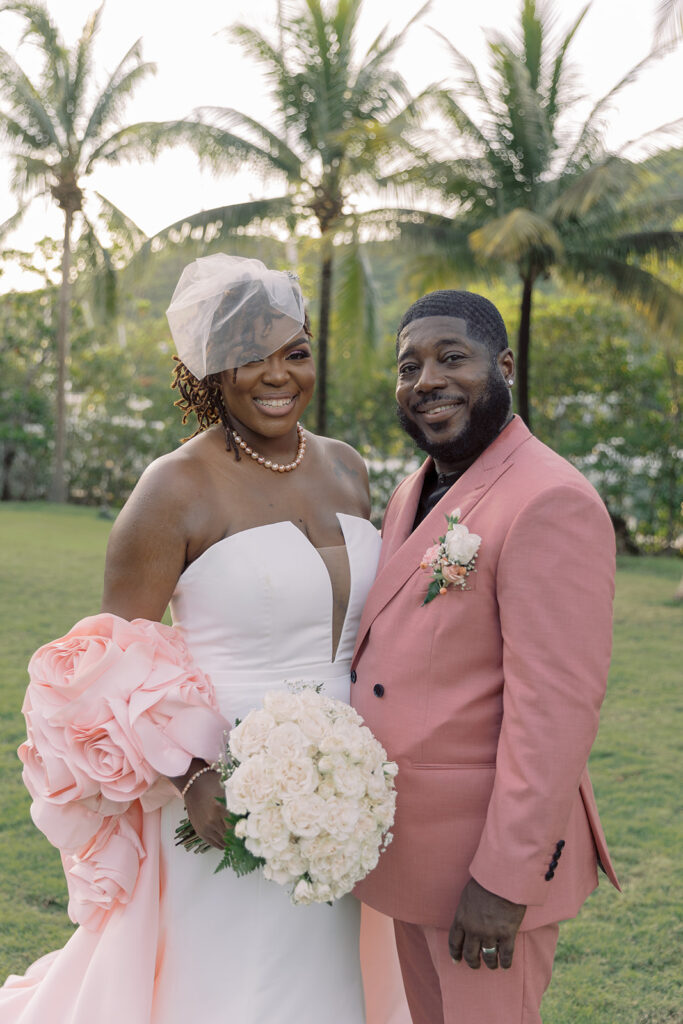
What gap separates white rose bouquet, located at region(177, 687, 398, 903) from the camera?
2.31 meters

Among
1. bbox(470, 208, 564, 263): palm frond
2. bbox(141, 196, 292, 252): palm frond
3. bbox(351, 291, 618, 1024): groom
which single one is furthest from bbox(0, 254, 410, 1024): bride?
bbox(141, 196, 292, 252): palm frond

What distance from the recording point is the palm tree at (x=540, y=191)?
54.9 feet

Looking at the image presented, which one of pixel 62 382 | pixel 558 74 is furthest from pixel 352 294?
pixel 62 382

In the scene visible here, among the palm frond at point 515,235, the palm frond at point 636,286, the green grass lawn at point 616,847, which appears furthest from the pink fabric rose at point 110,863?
the palm frond at point 636,286

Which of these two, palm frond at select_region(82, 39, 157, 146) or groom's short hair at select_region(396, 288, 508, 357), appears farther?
palm frond at select_region(82, 39, 157, 146)

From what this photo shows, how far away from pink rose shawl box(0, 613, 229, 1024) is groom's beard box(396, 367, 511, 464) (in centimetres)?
104

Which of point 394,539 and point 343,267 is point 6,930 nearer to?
point 394,539

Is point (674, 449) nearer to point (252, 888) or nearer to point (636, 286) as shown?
point (636, 286)

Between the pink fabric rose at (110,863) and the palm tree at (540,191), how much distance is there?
570 inches

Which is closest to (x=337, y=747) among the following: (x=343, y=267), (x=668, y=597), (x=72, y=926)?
(x=72, y=926)

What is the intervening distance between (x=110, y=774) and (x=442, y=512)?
1.27 meters

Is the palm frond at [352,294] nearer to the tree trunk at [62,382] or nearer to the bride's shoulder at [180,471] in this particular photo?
the tree trunk at [62,382]

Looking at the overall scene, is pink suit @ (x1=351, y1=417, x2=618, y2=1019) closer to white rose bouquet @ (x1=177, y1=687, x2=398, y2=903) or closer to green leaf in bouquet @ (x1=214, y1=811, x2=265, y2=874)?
white rose bouquet @ (x1=177, y1=687, x2=398, y2=903)

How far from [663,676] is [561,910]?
7.81 meters
